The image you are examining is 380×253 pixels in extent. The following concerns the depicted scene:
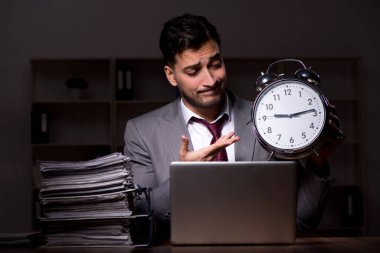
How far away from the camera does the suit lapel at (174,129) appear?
2.22m

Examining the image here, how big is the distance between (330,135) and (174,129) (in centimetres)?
81

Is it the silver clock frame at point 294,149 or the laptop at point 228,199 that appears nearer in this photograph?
the laptop at point 228,199

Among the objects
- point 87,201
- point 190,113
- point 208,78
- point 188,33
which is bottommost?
point 87,201

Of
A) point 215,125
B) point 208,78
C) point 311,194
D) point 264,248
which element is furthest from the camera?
point 215,125

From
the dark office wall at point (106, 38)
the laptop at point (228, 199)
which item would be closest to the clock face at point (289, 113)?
the laptop at point (228, 199)

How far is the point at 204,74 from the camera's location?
2.18 meters

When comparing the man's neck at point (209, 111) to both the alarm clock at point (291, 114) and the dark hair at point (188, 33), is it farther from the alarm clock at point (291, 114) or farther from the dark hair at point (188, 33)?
the alarm clock at point (291, 114)

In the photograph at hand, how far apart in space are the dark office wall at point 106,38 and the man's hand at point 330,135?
3.40 meters

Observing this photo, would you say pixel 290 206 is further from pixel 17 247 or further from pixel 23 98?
pixel 23 98

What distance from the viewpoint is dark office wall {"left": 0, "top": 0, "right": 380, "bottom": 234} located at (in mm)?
4984

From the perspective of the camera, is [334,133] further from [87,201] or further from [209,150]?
[87,201]

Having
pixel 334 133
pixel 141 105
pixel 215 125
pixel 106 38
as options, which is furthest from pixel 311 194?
pixel 106 38

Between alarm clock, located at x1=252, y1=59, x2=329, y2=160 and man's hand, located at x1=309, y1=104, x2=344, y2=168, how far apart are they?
1.6 inches

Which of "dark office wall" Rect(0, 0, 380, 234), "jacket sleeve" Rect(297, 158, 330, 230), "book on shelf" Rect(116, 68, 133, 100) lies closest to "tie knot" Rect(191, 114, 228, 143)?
"jacket sleeve" Rect(297, 158, 330, 230)
